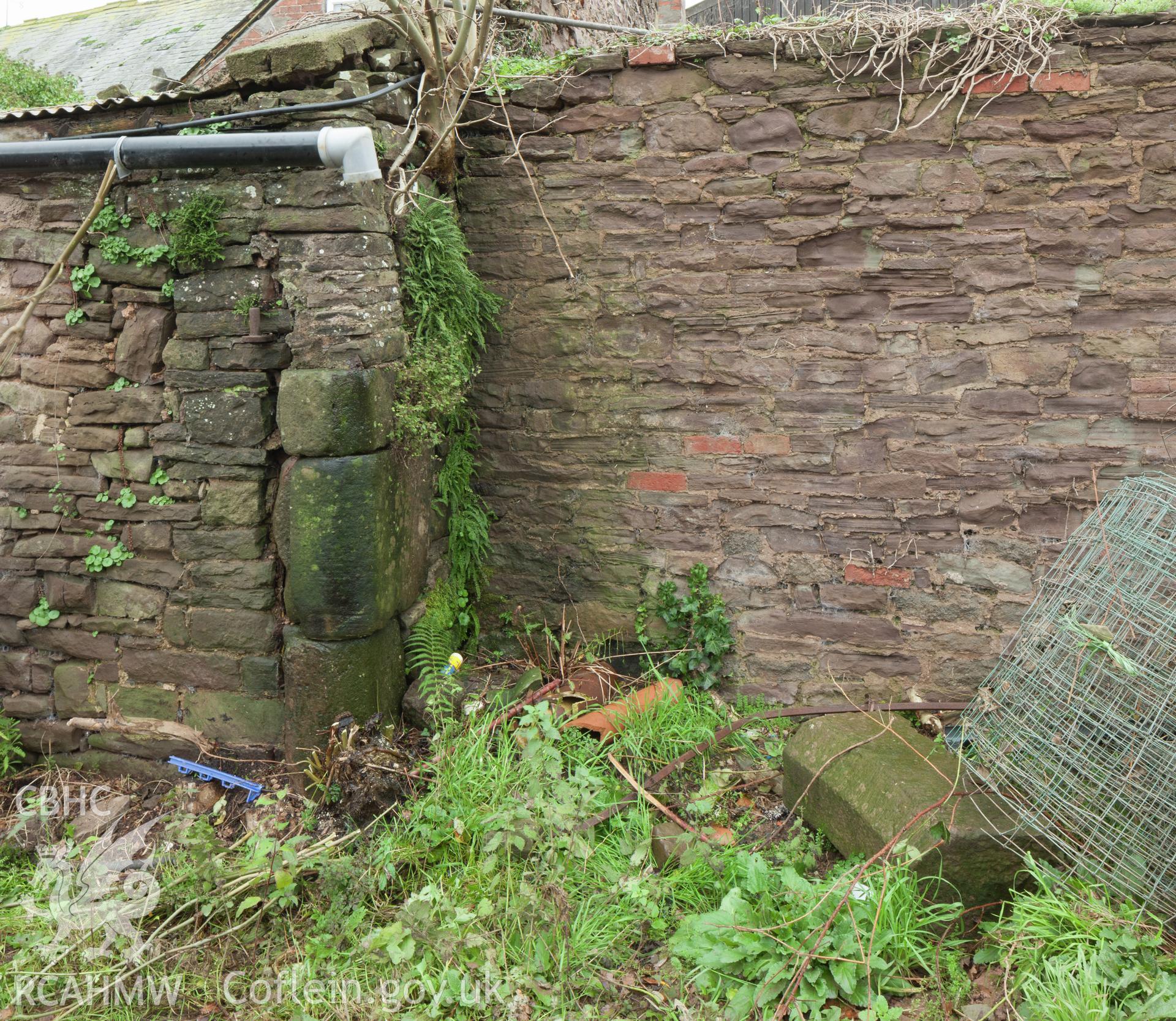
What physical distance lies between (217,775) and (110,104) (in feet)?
9.49

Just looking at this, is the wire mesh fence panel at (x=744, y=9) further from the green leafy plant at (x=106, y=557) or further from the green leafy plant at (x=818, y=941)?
the green leafy plant at (x=818, y=941)

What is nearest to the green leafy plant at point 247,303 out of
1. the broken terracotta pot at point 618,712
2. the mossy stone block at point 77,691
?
the mossy stone block at point 77,691

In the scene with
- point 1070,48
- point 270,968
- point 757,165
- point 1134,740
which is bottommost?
point 270,968

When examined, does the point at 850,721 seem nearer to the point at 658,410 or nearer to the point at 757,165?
the point at 658,410

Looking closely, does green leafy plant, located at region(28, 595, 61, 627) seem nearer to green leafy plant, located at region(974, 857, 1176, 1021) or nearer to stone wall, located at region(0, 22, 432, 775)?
stone wall, located at region(0, 22, 432, 775)

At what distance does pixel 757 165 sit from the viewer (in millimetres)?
3828

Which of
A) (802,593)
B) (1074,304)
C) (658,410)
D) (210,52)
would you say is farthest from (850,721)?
(210,52)

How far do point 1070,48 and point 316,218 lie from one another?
306 centimetres

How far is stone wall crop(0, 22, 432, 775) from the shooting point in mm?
3443

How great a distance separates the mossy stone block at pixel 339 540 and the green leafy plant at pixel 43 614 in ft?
4.13

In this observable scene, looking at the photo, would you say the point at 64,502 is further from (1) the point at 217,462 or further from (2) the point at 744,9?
(2) the point at 744,9

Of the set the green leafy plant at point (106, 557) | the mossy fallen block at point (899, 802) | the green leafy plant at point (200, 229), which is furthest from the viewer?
the green leafy plant at point (106, 557)

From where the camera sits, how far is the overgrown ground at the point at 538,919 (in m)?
2.56

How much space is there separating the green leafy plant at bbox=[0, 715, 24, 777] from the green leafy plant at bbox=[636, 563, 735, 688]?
9.76 ft
